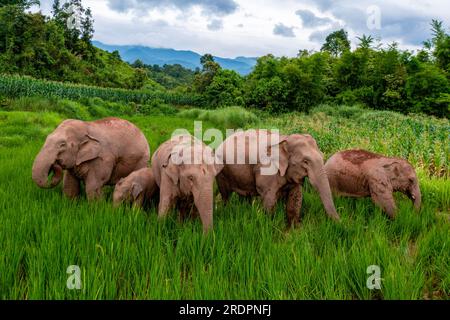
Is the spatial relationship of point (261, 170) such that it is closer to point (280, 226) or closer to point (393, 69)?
point (280, 226)

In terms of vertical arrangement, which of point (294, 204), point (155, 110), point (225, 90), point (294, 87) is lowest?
point (294, 204)

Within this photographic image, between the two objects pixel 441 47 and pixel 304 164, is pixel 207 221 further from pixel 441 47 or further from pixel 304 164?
pixel 441 47

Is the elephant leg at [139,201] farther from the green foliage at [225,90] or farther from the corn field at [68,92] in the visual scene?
the green foliage at [225,90]

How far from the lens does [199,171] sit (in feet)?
12.0

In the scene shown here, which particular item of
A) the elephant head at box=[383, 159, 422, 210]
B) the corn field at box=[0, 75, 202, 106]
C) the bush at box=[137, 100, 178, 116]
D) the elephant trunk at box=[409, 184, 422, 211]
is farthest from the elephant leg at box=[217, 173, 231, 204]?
the bush at box=[137, 100, 178, 116]

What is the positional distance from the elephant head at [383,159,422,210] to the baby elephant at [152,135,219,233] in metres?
2.49

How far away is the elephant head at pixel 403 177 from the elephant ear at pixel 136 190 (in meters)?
3.30

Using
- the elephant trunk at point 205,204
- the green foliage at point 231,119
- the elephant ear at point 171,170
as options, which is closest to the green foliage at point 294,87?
the green foliage at point 231,119

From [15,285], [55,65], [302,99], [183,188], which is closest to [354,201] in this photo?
[183,188]

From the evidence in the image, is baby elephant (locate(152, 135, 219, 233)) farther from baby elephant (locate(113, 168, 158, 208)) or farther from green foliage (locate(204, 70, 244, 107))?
green foliage (locate(204, 70, 244, 107))

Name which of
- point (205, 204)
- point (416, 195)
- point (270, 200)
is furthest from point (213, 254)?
point (416, 195)

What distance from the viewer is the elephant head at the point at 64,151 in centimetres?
426

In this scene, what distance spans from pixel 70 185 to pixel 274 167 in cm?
289
